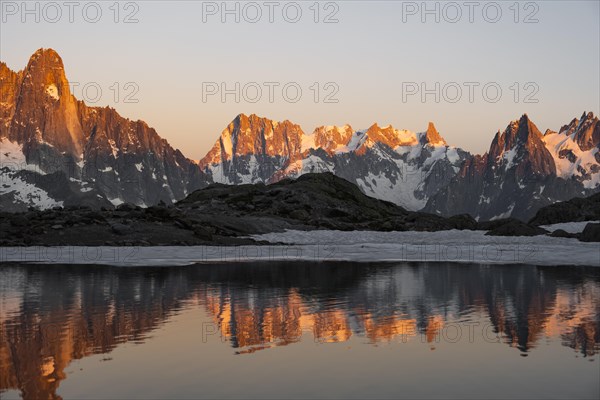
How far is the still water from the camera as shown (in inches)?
600

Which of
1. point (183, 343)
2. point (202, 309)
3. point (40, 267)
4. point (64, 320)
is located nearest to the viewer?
point (183, 343)

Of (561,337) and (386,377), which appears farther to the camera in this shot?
(561,337)

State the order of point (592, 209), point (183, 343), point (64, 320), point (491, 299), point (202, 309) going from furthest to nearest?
point (592, 209) → point (491, 299) → point (202, 309) → point (64, 320) → point (183, 343)

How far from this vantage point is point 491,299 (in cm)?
2994

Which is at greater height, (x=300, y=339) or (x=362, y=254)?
(x=362, y=254)

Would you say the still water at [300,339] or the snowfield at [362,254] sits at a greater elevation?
the snowfield at [362,254]

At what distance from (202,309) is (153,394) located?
1274cm

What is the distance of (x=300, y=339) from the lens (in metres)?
20.9

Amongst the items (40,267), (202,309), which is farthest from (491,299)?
(40,267)

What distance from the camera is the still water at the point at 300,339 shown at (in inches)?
600

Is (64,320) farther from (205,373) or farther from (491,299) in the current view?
(491,299)

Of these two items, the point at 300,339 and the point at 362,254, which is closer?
the point at 300,339

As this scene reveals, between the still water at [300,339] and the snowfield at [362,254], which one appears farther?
the snowfield at [362,254]

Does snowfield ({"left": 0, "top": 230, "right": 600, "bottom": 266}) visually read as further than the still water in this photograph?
Yes
